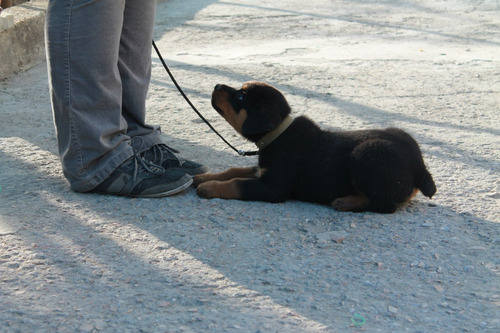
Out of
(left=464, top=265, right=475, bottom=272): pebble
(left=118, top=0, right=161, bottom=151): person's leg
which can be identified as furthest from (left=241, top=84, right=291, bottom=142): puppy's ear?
(left=464, top=265, right=475, bottom=272): pebble

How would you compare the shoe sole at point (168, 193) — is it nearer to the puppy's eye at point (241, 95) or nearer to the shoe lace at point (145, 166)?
the shoe lace at point (145, 166)

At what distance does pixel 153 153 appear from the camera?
12.0ft

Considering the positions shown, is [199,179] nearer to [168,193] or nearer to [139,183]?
[168,193]

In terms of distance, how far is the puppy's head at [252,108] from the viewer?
339 centimetres

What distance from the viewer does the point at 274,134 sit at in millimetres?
3445

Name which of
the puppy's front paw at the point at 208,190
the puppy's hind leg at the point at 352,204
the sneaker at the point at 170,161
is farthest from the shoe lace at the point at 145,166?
the puppy's hind leg at the point at 352,204

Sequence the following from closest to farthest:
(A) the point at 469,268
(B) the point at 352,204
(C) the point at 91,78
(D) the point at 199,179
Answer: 1. (A) the point at 469,268
2. (C) the point at 91,78
3. (B) the point at 352,204
4. (D) the point at 199,179

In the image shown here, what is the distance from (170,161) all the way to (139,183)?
0.37m

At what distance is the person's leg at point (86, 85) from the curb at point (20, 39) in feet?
9.56

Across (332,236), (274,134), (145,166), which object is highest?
(274,134)

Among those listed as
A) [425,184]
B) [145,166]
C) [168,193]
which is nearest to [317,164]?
[425,184]

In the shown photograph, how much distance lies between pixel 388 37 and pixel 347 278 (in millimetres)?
5652

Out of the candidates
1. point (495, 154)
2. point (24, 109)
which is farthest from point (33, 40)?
point (495, 154)

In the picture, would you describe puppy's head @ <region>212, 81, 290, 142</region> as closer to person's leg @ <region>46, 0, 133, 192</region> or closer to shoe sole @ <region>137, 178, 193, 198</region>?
shoe sole @ <region>137, 178, 193, 198</region>
